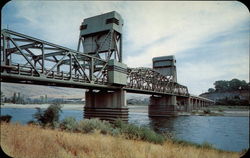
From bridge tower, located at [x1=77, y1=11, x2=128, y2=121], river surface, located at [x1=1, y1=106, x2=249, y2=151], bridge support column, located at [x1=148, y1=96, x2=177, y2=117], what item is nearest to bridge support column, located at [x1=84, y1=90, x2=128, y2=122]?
bridge tower, located at [x1=77, y1=11, x2=128, y2=121]

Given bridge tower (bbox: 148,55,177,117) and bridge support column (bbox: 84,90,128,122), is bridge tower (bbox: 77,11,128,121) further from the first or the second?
bridge tower (bbox: 148,55,177,117)

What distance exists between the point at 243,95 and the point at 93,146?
223ft

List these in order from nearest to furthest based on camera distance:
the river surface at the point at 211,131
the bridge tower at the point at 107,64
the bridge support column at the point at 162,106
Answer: the river surface at the point at 211,131 < the bridge tower at the point at 107,64 < the bridge support column at the point at 162,106

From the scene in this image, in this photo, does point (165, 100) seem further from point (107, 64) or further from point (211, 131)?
point (107, 64)

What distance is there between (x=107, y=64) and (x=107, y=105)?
6170 mm

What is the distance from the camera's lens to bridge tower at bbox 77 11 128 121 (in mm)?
26219

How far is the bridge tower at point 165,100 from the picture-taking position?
209ft

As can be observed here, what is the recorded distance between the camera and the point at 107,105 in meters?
27.8

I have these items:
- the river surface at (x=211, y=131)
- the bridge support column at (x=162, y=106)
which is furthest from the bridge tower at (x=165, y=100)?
the river surface at (x=211, y=131)

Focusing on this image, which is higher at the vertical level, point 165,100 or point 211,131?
point 165,100

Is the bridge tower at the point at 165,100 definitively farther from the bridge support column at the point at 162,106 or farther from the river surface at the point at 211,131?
the river surface at the point at 211,131

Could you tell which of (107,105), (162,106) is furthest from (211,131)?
(162,106)

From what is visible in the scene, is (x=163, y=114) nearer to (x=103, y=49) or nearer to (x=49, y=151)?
(x=103, y=49)

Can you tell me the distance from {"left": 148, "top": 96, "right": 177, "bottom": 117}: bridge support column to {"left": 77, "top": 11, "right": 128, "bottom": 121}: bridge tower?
38.4 meters
